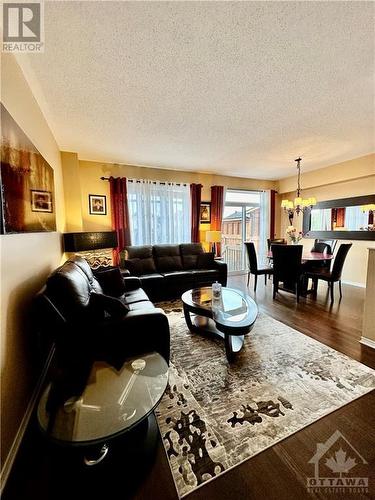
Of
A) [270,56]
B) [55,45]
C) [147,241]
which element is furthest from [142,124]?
[147,241]

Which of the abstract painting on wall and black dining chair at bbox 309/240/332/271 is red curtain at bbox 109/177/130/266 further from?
black dining chair at bbox 309/240/332/271

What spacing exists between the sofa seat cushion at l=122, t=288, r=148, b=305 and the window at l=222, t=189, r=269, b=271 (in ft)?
11.8

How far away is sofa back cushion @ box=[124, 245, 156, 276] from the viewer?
3871 millimetres

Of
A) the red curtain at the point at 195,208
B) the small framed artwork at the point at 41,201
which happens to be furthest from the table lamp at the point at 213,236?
the small framed artwork at the point at 41,201

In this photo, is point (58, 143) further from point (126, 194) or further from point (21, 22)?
point (21, 22)

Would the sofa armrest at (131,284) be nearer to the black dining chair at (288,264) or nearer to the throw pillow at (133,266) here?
the throw pillow at (133,266)

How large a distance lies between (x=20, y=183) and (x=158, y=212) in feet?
10.7

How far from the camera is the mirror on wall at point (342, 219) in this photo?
4.26 metres

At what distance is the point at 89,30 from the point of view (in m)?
1.41

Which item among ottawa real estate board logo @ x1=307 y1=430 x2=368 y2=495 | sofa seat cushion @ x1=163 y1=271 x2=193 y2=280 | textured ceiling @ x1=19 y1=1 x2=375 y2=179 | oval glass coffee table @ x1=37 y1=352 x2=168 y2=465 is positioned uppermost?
textured ceiling @ x1=19 y1=1 x2=375 y2=179

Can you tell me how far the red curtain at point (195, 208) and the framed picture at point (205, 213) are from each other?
0.72 feet

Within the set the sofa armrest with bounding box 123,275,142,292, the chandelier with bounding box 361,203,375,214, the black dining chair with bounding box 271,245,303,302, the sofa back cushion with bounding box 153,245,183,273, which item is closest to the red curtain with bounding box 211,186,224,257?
the sofa back cushion with bounding box 153,245,183,273

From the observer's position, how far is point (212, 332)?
2449mm

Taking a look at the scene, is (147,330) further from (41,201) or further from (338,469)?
(41,201)
